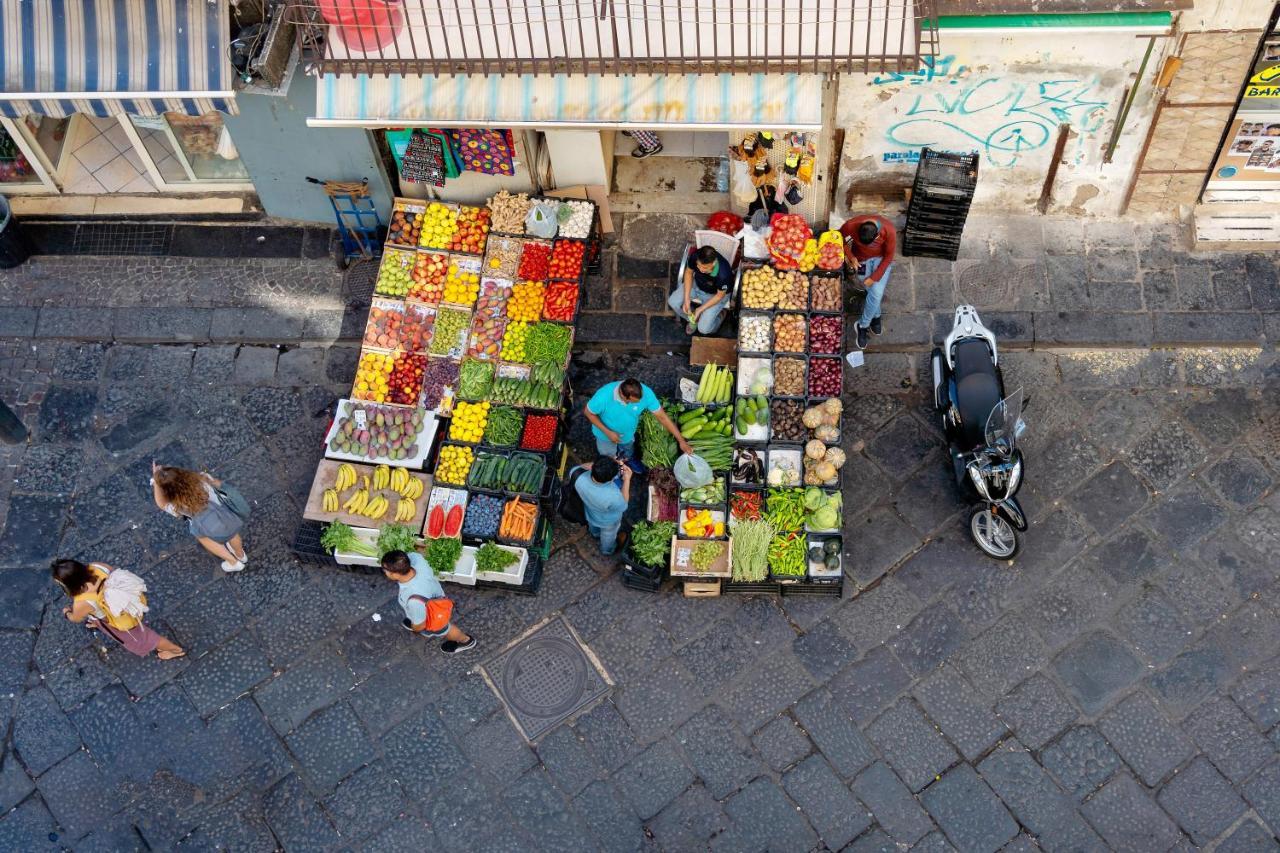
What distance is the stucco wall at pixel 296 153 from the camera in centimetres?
1035

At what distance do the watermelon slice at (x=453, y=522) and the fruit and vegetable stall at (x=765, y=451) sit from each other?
159 cm

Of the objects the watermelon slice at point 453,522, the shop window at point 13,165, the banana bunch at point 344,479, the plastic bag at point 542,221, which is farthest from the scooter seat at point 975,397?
the shop window at point 13,165

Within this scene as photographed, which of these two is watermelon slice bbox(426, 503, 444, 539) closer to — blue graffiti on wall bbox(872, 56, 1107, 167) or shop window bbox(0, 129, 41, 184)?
blue graffiti on wall bbox(872, 56, 1107, 167)

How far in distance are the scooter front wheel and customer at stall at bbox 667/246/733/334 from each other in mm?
3153

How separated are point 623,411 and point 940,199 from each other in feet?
13.7

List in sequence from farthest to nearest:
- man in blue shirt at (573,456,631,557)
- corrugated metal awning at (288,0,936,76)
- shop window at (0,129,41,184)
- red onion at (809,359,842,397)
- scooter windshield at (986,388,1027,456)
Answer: shop window at (0,129,41,184) < red onion at (809,359,842,397) < scooter windshield at (986,388,1027,456) < corrugated metal awning at (288,0,936,76) < man in blue shirt at (573,456,631,557)

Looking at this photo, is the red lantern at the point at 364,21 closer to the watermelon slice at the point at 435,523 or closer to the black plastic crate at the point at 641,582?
the watermelon slice at the point at 435,523

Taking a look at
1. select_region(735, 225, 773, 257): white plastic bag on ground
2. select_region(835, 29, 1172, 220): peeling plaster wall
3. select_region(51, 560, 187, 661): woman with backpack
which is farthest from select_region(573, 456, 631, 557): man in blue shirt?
select_region(835, 29, 1172, 220): peeling plaster wall

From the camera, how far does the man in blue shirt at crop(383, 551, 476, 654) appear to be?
8211mm

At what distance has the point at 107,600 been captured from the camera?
8609mm

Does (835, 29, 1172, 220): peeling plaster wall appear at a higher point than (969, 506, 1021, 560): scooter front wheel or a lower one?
higher

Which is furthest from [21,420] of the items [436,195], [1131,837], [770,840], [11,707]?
[1131,837]

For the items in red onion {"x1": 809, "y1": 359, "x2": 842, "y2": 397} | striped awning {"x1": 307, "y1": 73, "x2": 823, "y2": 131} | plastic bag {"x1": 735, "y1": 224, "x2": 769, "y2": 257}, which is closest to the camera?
striped awning {"x1": 307, "y1": 73, "x2": 823, "y2": 131}

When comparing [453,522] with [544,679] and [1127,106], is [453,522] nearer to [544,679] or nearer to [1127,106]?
[544,679]
